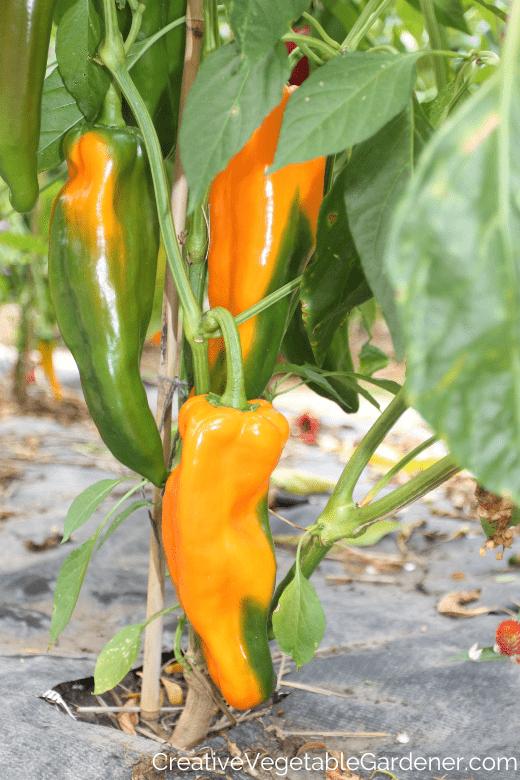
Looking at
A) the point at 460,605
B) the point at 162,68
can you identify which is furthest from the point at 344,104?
the point at 460,605

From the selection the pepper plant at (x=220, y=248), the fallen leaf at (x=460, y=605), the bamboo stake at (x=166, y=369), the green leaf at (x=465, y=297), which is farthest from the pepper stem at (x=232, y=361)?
the fallen leaf at (x=460, y=605)

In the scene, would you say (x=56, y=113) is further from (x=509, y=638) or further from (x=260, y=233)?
(x=509, y=638)

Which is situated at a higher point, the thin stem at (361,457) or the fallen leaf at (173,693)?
the thin stem at (361,457)

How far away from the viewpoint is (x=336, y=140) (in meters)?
0.51

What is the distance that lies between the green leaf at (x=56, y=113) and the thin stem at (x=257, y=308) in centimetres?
24

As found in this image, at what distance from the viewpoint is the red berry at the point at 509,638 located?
0.83m

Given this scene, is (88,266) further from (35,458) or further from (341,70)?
(35,458)

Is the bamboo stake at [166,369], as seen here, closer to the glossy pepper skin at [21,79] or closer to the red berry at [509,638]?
the glossy pepper skin at [21,79]

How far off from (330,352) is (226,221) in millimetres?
203

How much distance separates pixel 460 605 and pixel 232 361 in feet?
2.59

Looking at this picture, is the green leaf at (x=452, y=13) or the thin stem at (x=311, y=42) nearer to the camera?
the thin stem at (x=311, y=42)

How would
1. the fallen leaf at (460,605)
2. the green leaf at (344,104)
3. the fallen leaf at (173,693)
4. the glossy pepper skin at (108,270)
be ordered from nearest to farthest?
the green leaf at (344,104) → the glossy pepper skin at (108,270) → the fallen leaf at (173,693) → the fallen leaf at (460,605)

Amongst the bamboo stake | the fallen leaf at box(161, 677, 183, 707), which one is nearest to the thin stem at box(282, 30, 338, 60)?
the bamboo stake

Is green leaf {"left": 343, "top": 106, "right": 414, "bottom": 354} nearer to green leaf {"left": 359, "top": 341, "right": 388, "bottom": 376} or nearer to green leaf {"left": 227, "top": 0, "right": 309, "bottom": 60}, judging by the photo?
green leaf {"left": 227, "top": 0, "right": 309, "bottom": 60}
